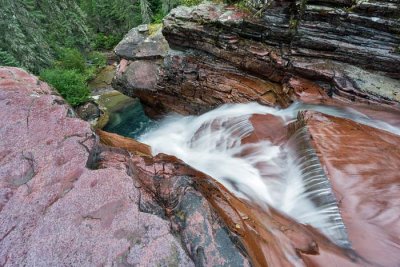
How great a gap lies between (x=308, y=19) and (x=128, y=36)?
6921 mm

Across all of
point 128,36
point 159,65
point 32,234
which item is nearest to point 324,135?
point 32,234

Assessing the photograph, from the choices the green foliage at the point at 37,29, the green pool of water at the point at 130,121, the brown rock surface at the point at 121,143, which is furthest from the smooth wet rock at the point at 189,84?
the green foliage at the point at 37,29

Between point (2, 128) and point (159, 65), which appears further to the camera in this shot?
point (159, 65)

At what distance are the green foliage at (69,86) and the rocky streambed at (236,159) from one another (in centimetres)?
538

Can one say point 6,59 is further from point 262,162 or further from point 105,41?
point 262,162

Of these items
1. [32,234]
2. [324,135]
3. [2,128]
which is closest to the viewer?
[32,234]

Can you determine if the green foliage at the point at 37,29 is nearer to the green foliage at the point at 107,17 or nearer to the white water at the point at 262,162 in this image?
the green foliage at the point at 107,17

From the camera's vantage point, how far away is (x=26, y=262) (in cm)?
245

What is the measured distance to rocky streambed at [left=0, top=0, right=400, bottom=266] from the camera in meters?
2.67

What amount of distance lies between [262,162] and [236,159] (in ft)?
1.82

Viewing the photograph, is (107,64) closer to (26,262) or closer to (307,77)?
(307,77)

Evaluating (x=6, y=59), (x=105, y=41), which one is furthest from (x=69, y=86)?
(x=105, y=41)

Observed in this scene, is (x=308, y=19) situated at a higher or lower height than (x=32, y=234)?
higher

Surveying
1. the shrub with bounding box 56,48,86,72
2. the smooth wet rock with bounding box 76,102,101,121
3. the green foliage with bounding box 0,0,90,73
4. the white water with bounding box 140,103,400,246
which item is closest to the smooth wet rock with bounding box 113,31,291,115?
the white water with bounding box 140,103,400,246
